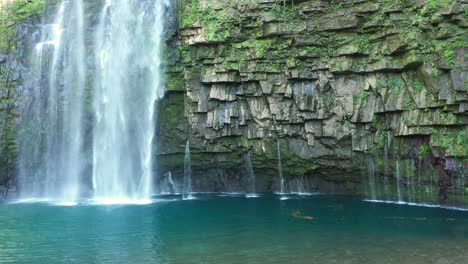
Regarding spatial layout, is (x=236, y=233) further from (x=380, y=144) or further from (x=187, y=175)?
(x=187, y=175)

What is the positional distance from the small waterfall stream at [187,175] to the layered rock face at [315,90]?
0.39 m

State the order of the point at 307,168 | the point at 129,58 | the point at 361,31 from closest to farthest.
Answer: the point at 361,31 < the point at 307,168 < the point at 129,58

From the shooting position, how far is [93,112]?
90.5ft

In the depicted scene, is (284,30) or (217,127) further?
(217,127)

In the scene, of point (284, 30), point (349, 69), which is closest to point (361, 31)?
point (349, 69)

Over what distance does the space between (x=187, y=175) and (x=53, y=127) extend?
840cm

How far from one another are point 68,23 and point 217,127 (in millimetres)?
11462

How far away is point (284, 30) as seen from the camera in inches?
955

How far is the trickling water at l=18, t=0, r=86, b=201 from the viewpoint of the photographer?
2752 cm

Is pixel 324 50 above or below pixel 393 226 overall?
above

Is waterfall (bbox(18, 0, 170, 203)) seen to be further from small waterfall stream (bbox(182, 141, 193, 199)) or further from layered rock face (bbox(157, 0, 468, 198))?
small waterfall stream (bbox(182, 141, 193, 199))

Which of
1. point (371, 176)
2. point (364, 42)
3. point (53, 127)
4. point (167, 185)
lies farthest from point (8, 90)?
point (371, 176)

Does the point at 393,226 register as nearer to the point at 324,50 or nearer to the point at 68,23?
the point at 324,50

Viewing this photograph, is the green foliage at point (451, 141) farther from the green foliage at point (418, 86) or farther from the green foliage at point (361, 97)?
the green foliage at point (361, 97)
